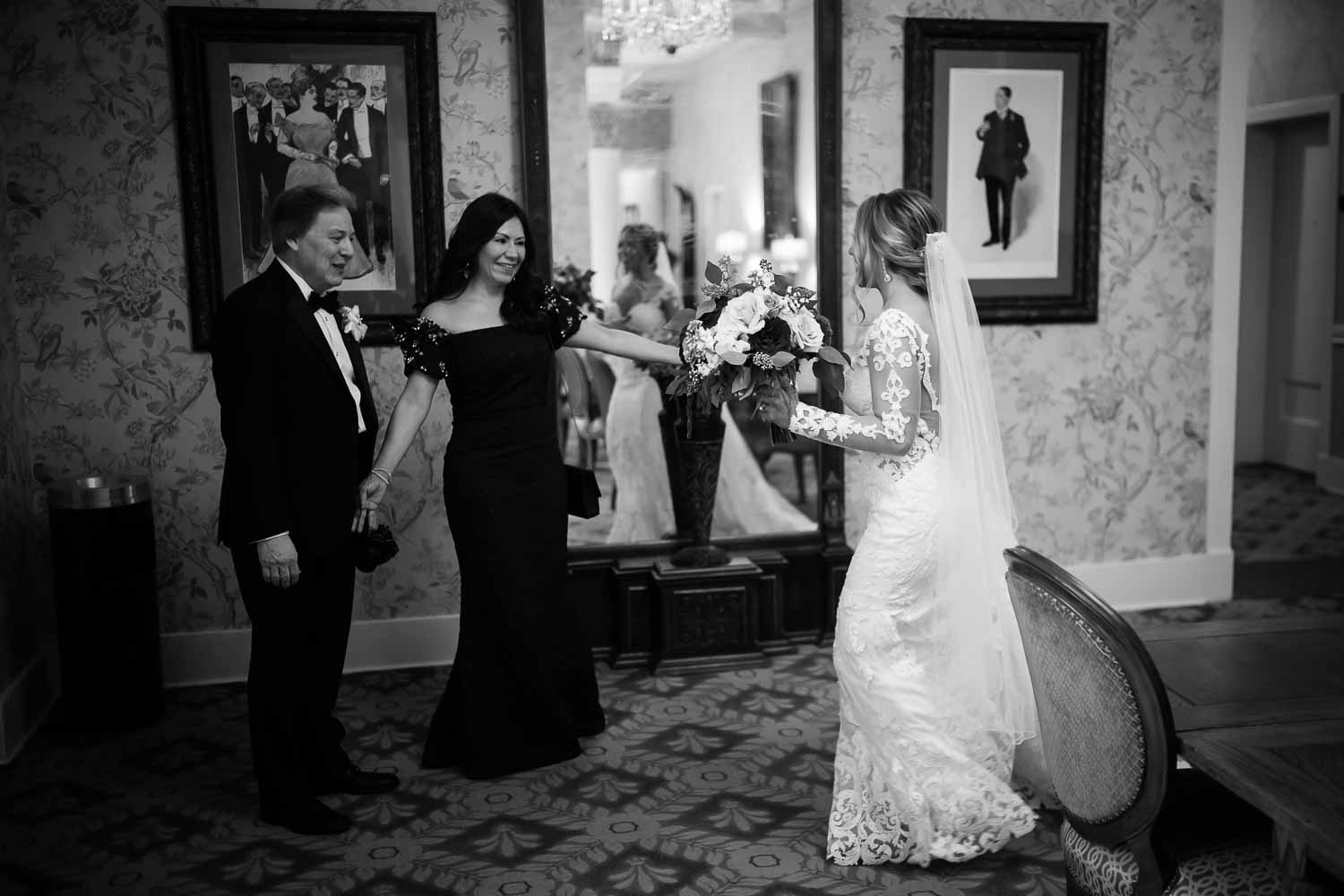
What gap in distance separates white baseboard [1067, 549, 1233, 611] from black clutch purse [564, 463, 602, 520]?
2465 millimetres

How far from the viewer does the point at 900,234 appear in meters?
3.06

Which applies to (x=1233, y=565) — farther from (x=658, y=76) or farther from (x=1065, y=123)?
(x=658, y=76)

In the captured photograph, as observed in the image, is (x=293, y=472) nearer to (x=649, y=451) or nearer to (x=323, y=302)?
(x=323, y=302)

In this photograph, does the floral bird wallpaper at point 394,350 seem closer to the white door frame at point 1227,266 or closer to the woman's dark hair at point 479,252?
the white door frame at point 1227,266

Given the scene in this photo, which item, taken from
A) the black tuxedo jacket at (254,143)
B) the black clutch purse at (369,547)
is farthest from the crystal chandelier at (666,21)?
the black clutch purse at (369,547)

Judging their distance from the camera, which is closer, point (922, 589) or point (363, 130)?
point (922, 589)

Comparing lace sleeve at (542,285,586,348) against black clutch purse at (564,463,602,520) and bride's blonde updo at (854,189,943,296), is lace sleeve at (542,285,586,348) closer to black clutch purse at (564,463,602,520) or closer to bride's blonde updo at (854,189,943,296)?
black clutch purse at (564,463,602,520)

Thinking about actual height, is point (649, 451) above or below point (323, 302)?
below


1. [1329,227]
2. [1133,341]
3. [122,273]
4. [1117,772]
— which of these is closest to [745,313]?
[1117,772]

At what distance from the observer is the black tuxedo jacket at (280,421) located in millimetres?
3131

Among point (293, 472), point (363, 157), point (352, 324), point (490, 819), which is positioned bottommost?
point (490, 819)

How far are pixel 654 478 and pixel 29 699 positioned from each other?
2347mm

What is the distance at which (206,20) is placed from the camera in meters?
4.29

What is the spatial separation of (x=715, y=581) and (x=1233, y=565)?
288 cm
